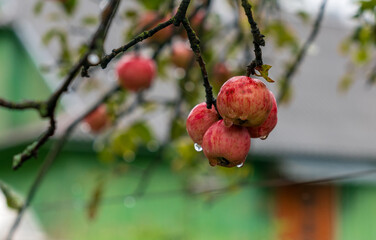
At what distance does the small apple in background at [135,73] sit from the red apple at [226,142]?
0.87m

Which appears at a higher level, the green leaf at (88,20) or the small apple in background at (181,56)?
the green leaf at (88,20)

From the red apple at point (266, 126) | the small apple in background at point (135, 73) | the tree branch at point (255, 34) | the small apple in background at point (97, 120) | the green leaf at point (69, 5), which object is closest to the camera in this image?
the tree branch at point (255, 34)

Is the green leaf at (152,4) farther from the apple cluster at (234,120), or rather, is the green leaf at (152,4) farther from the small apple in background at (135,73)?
the apple cluster at (234,120)

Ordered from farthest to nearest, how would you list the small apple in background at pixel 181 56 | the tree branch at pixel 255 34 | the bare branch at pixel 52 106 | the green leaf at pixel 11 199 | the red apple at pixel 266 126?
the small apple in background at pixel 181 56 < the green leaf at pixel 11 199 < the bare branch at pixel 52 106 < the red apple at pixel 266 126 < the tree branch at pixel 255 34

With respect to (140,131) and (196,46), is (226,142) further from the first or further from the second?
(140,131)

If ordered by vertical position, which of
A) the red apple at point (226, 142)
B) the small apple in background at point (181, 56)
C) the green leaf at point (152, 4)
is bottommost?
the red apple at point (226, 142)

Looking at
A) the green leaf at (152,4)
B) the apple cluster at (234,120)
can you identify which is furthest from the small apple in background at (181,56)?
the apple cluster at (234,120)

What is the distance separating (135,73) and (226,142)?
35.6 inches

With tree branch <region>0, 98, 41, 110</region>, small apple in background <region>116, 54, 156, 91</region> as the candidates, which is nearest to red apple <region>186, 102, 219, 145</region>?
tree branch <region>0, 98, 41, 110</region>

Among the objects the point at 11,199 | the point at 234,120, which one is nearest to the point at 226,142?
the point at 234,120

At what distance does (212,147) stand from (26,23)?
30.4 ft

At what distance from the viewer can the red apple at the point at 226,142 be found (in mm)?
704

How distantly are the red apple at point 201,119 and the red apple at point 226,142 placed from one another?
0.01 m

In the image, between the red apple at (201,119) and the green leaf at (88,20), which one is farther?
the green leaf at (88,20)
